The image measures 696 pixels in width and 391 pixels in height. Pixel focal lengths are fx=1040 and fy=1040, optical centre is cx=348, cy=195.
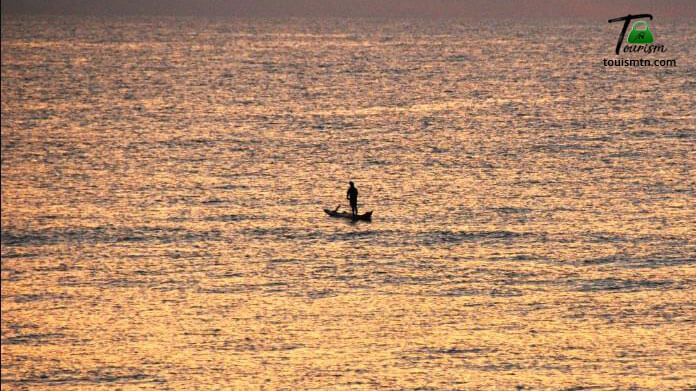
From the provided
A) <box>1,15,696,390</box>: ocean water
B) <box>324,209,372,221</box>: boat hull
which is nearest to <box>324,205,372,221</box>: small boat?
<box>324,209,372,221</box>: boat hull

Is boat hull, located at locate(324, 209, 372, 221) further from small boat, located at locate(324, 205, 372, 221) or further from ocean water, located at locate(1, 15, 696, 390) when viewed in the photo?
ocean water, located at locate(1, 15, 696, 390)

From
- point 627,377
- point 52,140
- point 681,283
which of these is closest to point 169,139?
point 52,140

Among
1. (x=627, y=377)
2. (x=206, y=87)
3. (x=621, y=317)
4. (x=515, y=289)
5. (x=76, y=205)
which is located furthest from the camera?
(x=206, y=87)

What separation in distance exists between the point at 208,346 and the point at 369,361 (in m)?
5.66

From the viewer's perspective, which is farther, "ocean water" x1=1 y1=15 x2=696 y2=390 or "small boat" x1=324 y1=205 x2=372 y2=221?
"small boat" x1=324 y1=205 x2=372 y2=221

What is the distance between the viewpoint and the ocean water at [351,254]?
33.6 meters

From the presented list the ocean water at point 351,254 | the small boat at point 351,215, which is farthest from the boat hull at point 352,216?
the ocean water at point 351,254

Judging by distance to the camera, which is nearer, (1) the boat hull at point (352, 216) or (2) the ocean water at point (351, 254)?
(2) the ocean water at point (351, 254)

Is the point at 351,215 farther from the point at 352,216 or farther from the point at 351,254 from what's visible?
the point at 351,254

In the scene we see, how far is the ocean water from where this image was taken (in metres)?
33.6

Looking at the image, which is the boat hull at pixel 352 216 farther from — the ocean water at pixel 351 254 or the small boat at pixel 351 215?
the ocean water at pixel 351 254

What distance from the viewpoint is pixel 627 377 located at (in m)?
31.9

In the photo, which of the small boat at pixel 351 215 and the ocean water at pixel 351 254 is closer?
the ocean water at pixel 351 254

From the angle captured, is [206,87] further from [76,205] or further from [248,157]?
[76,205]
